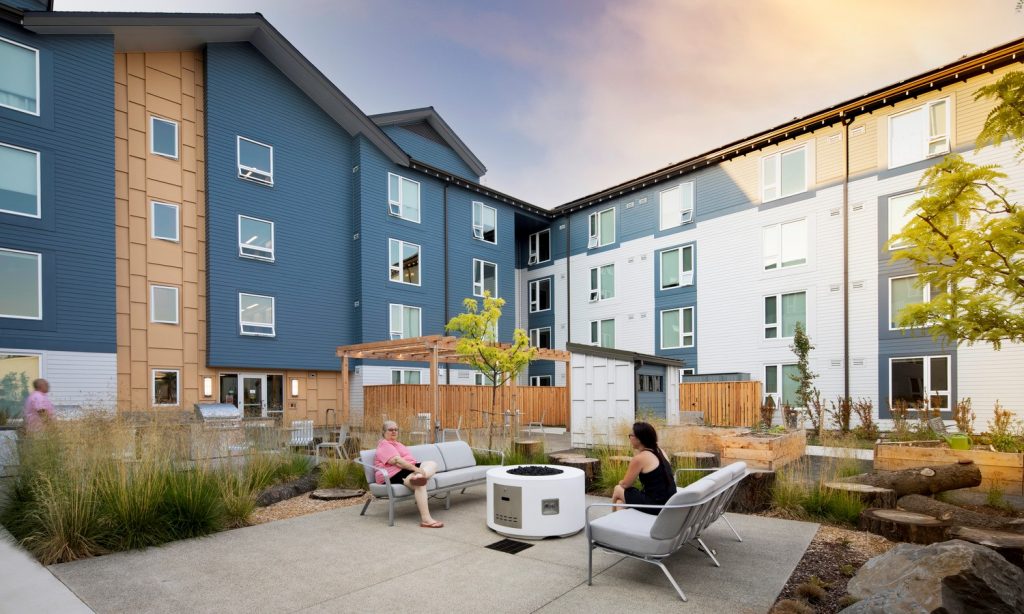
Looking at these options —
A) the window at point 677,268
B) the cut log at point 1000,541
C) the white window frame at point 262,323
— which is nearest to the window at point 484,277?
the window at point 677,268

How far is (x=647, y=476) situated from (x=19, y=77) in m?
17.5

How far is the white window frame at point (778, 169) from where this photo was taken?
733 inches

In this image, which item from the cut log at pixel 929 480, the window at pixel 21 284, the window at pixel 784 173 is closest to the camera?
the cut log at pixel 929 480

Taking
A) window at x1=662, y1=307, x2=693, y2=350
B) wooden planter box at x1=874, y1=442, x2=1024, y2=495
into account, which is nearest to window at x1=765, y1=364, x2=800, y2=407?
window at x1=662, y1=307, x2=693, y2=350

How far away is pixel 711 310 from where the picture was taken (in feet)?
68.1

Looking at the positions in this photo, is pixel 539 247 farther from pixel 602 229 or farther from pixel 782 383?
pixel 782 383

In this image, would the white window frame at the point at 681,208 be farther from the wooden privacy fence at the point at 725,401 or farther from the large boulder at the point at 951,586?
A: the large boulder at the point at 951,586

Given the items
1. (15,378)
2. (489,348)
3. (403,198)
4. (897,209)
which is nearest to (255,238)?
(403,198)

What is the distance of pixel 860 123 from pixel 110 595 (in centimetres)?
2039

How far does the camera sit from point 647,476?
5.25 metres

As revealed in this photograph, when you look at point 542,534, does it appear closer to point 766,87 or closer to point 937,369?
point 937,369

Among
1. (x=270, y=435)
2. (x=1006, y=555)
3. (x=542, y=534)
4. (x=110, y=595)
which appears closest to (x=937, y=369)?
(x=1006, y=555)

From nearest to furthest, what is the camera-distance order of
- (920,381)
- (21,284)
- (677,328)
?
(21,284) → (920,381) → (677,328)

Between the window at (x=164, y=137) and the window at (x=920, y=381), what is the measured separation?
71.3 feet
